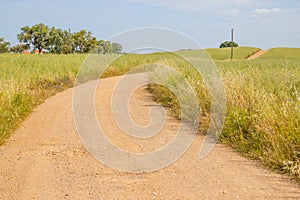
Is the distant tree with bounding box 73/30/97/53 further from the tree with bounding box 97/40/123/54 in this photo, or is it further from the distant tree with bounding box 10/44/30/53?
the tree with bounding box 97/40/123/54

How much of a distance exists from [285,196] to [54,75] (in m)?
15.0

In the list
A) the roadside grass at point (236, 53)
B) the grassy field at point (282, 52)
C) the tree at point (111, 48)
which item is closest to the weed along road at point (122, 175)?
the tree at point (111, 48)

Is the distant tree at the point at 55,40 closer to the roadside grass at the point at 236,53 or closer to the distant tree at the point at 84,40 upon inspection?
the distant tree at the point at 84,40

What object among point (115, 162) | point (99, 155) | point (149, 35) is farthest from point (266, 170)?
point (149, 35)

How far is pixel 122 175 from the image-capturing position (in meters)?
4.95

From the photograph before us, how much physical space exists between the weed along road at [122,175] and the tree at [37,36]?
2979 inches

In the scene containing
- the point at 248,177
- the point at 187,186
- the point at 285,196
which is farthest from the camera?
the point at 248,177

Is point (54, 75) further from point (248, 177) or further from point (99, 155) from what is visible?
point (248, 177)

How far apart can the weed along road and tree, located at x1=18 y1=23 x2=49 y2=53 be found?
75676 millimetres

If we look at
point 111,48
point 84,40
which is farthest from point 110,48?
point 84,40

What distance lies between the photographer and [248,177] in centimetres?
483

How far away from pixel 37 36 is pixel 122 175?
79.7 meters

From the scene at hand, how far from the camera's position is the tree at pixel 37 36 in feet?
259

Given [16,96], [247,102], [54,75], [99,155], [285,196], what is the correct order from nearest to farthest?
[285,196]
[99,155]
[247,102]
[16,96]
[54,75]
